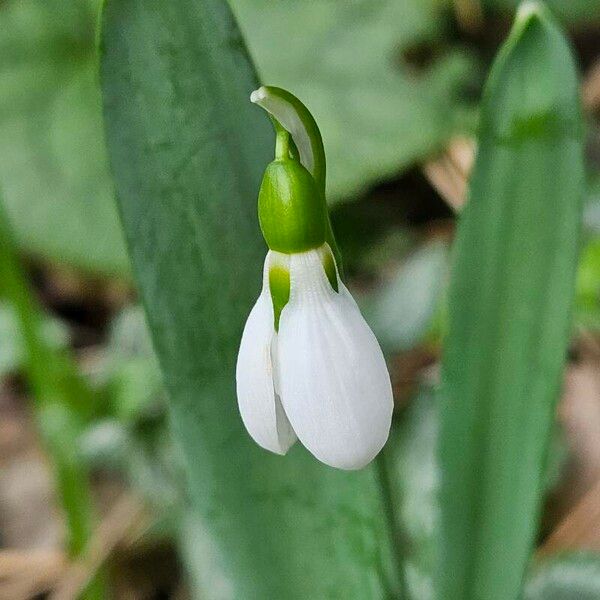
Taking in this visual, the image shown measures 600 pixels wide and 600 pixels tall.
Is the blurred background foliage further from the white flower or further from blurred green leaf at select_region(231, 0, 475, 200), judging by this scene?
the white flower

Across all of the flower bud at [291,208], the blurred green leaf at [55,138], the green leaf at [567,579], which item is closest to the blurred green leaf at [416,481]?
the green leaf at [567,579]

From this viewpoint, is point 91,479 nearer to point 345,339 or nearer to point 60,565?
point 60,565

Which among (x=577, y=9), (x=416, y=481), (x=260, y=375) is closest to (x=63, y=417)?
(x=416, y=481)

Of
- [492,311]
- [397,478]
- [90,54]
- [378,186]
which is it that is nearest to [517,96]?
[492,311]

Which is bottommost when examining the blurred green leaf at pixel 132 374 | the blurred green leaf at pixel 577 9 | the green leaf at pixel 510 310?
the blurred green leaf at pixel 577 9

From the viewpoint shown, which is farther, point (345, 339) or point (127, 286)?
point (127, 286)

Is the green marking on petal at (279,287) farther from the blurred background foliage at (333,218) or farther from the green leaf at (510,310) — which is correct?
the blurred background foliage at (333,218)
